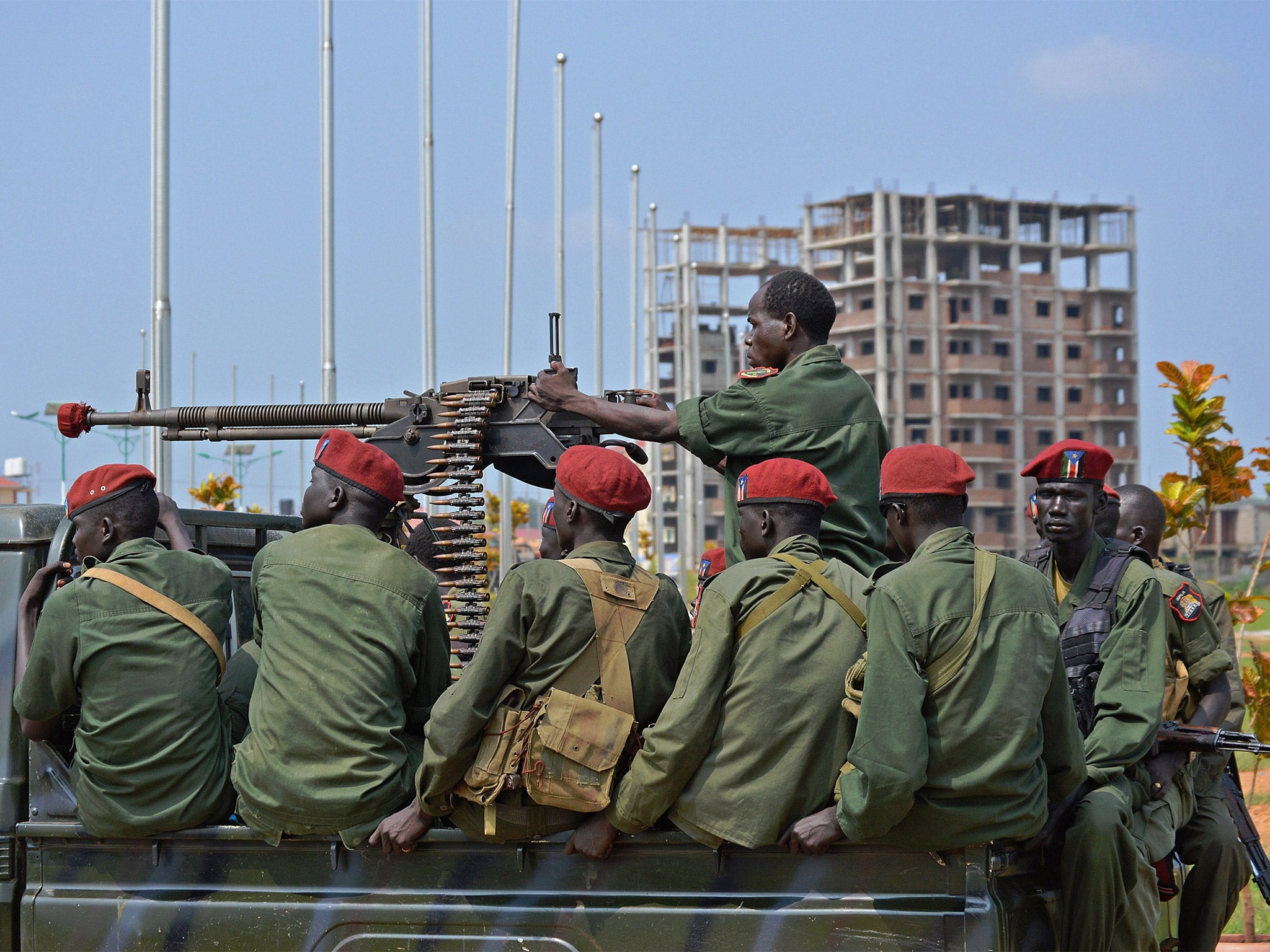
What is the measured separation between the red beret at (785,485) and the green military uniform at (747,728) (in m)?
0.36

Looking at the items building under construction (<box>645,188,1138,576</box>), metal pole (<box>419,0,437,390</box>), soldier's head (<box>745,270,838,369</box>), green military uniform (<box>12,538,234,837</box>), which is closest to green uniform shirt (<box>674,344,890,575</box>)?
soldier's head (<box>745,270,838,369</box>)

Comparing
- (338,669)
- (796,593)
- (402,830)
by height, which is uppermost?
(796,593)

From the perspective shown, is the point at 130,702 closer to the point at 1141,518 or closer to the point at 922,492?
the point at 922,492

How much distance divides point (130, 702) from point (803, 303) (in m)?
2.75

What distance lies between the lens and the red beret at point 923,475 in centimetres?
429

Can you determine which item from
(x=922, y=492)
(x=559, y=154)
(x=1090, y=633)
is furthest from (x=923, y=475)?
(x=559, y=154)

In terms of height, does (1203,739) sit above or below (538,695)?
below

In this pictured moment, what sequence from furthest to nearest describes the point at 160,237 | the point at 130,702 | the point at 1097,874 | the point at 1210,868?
1. the point at 160,237
2. the point at 1210,868
3. the point at 130,702
4. the point at 1097,874

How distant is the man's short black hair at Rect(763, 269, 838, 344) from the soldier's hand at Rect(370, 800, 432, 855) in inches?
90.5

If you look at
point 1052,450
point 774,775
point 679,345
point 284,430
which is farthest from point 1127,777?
point 679,345

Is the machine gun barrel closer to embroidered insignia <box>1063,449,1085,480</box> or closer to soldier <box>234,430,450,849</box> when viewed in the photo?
embroidered insignia <box>1063,449,1085,480</box>

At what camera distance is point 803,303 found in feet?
18.0

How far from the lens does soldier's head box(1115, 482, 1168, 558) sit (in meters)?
7.48

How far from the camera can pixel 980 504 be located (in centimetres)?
8412
